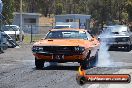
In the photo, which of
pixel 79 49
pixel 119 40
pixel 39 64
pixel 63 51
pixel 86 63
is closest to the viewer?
pixel 79 49

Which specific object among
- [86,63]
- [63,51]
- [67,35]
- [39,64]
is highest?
[67,35]

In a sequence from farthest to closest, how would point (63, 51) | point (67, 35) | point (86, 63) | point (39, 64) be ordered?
point (67, 35) < point (39, 64) < point (86, 63) < point (63, 51)

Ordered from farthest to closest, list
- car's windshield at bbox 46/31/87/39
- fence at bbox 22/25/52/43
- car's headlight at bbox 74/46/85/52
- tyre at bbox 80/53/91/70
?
fence at bbox 22/25/52/43
car's windshield at bbox 46/31/87/39
tyre at bbox 80/53/91/70
car's headlight at bbox 74/46/85/52

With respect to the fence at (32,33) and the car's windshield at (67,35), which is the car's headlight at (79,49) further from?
the fence at (32,33)

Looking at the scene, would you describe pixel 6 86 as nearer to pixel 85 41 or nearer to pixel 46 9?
pixel 85 41

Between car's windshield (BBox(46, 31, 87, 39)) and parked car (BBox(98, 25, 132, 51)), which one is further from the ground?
car's windshield (BBox(46, 31, 87, 39))

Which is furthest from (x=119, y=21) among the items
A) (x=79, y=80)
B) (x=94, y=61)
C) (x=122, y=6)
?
(x=79, y=80)

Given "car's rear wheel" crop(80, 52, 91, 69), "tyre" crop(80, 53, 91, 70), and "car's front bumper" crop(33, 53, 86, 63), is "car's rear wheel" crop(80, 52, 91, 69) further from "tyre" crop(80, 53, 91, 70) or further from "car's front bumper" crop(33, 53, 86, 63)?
"car's front bumper" crop(33, 53, 86, 63)

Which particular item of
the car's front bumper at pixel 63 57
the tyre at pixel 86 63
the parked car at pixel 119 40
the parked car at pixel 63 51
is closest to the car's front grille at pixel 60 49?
the parked car at pixel 63 51

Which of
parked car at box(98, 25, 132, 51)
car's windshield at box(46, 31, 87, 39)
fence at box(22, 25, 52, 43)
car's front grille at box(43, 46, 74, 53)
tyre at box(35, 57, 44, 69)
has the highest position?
car's windshield at box(46, 31, 87, 39)

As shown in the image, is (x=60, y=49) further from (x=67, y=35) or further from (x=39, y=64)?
(x=67, y=35)

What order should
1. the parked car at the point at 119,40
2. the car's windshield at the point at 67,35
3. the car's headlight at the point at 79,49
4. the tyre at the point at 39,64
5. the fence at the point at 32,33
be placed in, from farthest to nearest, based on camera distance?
the fence at the point at 32,33
the parked car at the point at 119,40
the car's windshield at the point at 67,35
the tyre at the point at 39,64
the car's headlight at the point at 79,49

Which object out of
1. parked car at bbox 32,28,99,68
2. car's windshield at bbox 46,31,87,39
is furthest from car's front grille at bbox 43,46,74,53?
car's windshield at bbox 46,31,87,39

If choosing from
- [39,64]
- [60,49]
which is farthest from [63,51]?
[39,64]
